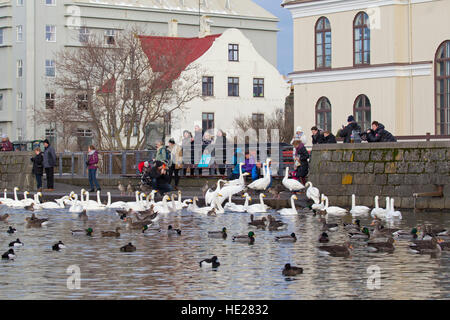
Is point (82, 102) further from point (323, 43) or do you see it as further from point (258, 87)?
point (258, 87)

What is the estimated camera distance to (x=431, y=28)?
44.4m

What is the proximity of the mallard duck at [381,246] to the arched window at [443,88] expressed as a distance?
26.1 meters

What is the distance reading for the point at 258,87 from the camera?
81500mm

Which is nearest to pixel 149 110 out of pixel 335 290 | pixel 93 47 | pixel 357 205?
pixel 93 47

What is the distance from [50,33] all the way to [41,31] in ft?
4.07

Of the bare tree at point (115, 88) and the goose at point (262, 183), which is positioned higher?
the bare tree at point (115, 88)

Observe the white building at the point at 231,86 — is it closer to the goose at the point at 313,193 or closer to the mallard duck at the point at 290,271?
the goose at the point at 313,193

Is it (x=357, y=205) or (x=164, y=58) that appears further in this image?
(x=164, y=58)

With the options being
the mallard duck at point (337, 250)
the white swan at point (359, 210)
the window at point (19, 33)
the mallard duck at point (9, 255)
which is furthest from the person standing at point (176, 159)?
the window at point (19, 33)

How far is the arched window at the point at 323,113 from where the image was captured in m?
48.4

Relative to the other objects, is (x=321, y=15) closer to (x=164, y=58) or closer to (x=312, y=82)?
(x=312, y=82)

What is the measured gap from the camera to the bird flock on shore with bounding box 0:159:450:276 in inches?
708

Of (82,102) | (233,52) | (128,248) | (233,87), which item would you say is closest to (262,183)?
(128,248)
